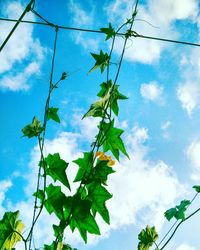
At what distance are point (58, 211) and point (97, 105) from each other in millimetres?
704

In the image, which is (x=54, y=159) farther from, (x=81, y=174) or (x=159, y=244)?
(x=159, y=244)

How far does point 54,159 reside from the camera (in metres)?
1.90

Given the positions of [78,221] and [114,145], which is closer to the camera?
[78,221]

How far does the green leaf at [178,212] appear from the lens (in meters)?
2.59

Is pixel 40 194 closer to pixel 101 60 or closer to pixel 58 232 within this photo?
pixel 58 232

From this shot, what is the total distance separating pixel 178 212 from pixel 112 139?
107 centimetres

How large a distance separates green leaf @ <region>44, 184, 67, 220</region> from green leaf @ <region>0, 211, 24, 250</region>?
290 millimetres

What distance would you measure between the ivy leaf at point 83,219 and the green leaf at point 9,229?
1.50 feet

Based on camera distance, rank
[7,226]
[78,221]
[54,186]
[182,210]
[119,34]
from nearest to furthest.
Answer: [78,221] < [54,186] < [7,226] < [119,34] < [182,210]

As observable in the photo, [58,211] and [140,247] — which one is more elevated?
[58,211]

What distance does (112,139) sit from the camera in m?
2.00

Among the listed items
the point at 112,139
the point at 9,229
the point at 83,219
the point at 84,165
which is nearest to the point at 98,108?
the point at 112,139

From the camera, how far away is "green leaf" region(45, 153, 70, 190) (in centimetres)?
185

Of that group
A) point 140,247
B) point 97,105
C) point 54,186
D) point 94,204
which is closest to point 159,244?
point 140,247
